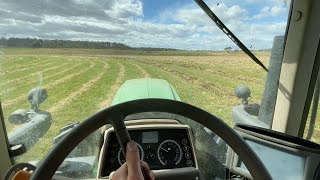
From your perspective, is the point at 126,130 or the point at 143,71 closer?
the point at 126,130

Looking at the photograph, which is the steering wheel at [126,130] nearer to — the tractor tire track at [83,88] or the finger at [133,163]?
the finger at [133,163]

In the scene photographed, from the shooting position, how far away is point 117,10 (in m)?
1.86

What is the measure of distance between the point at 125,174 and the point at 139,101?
225mm

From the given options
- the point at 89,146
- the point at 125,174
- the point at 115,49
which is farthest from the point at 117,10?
the point at 125,174

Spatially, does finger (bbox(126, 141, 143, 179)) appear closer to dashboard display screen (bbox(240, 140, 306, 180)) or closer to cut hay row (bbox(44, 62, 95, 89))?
cut hay row (bbox(44, 62, 95, 89))

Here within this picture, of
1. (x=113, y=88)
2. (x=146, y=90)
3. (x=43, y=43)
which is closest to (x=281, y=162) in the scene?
(x=146, y=90)

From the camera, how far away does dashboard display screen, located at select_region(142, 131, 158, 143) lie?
6.86 ft

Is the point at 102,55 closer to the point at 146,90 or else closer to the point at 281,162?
the point at 146,90

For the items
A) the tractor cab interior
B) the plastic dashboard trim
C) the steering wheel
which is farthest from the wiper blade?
the steering wheel

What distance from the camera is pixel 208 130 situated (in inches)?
64.8

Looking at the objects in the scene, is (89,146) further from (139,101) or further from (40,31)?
(139,101)

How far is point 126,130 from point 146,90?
3.35 ft

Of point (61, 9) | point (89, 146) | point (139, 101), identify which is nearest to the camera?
point (139, 101)

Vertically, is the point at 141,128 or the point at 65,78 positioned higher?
the point at 65,78
